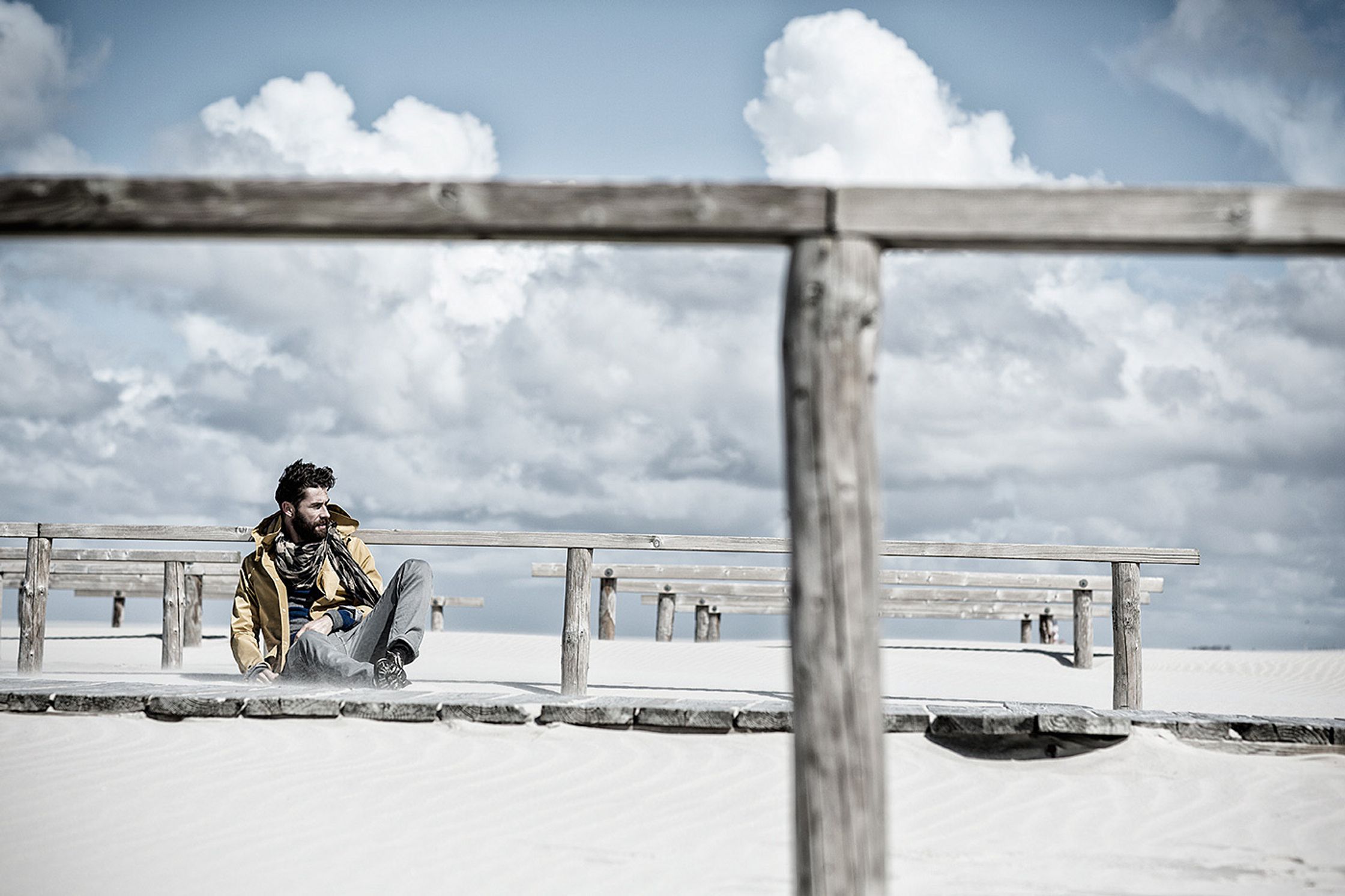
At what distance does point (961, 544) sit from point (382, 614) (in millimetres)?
4473

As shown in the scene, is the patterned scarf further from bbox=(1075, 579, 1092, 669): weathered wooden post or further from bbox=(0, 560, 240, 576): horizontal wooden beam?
bbox=(1075, 579, 1092, 669): weathered wooden post

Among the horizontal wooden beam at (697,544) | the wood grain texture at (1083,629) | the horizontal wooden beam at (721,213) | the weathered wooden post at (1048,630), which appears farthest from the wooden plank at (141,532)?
the weathered wooden post at (1048,630)

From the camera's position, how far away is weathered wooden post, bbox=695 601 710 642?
56.3 ft

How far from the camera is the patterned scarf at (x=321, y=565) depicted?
773 centimetres

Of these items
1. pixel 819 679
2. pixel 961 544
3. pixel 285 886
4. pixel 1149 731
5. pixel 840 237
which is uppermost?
pixel 840 237

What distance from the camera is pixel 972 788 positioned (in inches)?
226

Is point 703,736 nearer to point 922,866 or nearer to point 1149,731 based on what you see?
point 922,866

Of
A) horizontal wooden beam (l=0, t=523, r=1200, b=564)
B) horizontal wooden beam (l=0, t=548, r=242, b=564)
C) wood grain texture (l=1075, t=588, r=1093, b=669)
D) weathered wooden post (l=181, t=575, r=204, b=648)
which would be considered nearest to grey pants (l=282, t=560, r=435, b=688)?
horizontal wooden beam (l=0, t=523, r=1200, b=564)

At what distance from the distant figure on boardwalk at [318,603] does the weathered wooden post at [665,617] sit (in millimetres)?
8232

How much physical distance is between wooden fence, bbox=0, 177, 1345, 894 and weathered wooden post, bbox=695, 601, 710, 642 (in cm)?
1395

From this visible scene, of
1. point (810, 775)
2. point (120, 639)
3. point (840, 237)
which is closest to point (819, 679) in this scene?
point (810, 775)

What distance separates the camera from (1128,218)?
3.42m

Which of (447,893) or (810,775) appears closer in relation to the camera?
(810,775)

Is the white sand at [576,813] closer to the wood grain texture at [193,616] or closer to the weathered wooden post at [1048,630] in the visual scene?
the wood grain texture at [193,616]
